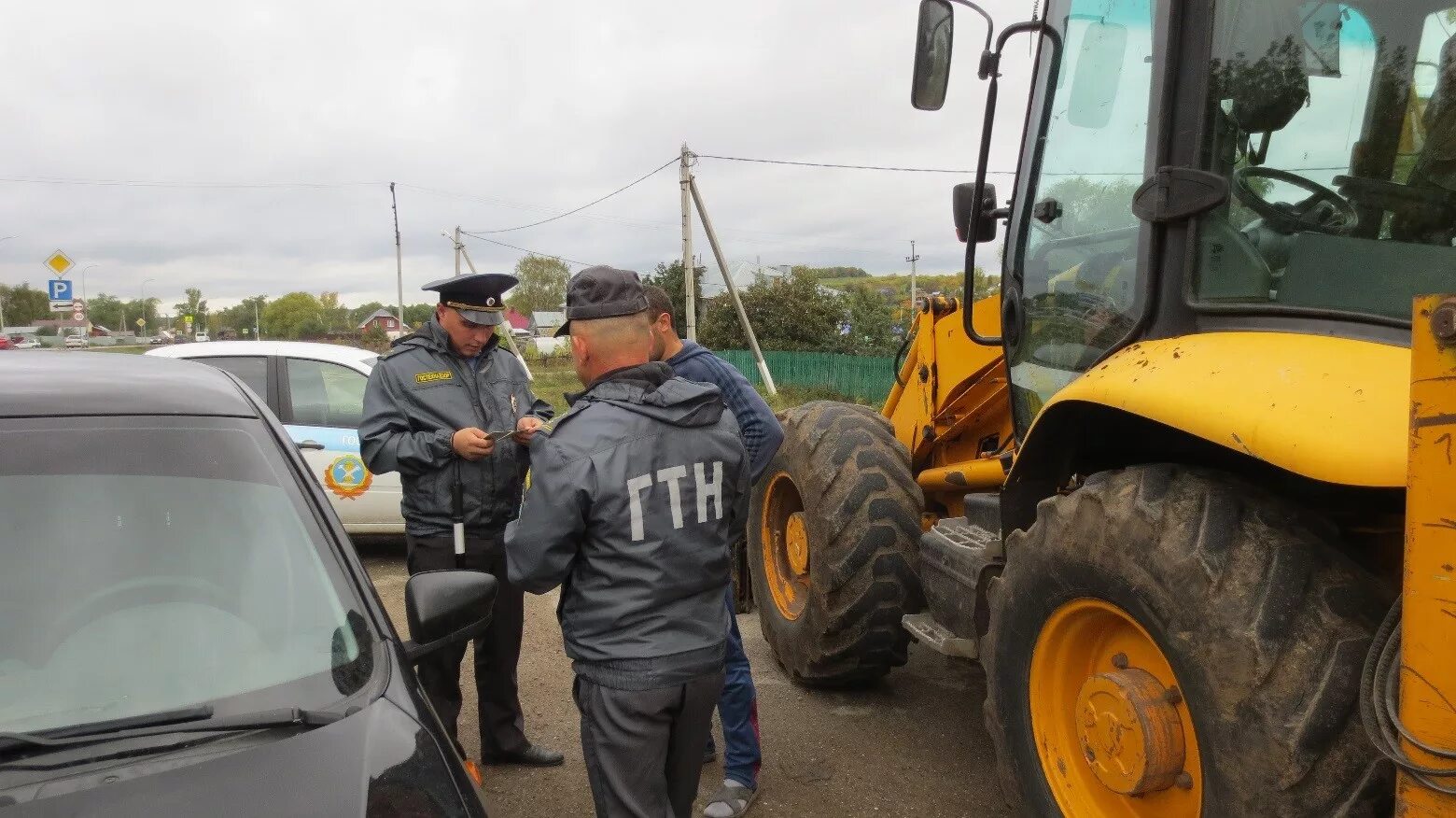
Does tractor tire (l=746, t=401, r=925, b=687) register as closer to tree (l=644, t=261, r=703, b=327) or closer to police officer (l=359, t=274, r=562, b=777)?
police officer (l=359, t=274, r=562, b=777)

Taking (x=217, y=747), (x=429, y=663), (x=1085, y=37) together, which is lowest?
(x=429, y=663)

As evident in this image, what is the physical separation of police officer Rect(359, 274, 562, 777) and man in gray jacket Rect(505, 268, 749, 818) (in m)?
1.03

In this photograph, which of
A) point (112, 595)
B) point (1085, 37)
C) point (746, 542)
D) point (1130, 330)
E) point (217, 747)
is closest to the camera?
point (217, 747)

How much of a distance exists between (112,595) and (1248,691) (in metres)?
→ 2.12

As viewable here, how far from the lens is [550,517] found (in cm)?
231

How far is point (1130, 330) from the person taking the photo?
8.67 ft

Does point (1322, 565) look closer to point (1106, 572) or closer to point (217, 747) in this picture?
point (1106, 572)

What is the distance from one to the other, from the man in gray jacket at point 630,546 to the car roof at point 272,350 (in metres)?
4.81

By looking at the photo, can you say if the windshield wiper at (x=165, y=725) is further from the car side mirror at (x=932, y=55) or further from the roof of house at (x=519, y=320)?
the roof of house at (x=519, y=320)

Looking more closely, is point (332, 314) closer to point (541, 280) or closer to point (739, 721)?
point (541, 280)

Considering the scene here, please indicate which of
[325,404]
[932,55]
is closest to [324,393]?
[325,404]

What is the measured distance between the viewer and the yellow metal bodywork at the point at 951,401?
4.30m

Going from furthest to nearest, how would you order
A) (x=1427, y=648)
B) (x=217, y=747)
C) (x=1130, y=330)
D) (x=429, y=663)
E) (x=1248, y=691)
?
(x=429, y=663), (x=1130, y=330), (x=1248, y=691), (x=217, y=747), (x=1427, y=648)

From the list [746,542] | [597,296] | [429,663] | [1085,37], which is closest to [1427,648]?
[597,296]
